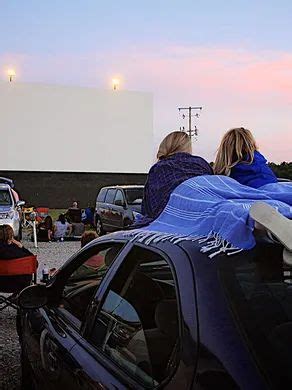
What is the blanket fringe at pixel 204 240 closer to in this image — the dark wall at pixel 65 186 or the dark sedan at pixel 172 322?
the dark sedan at pixel 172 322

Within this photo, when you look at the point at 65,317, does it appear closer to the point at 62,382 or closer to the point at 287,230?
the point at 62,382

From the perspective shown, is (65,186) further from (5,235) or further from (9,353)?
(9,353)

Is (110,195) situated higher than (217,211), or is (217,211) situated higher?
(217,211)

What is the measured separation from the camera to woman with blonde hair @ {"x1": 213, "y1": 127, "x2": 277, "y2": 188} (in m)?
4.25

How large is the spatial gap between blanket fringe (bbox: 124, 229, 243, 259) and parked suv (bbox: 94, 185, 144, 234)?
14.5m

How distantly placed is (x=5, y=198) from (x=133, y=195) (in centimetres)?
391

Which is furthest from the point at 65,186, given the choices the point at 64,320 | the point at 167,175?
the point at 64,320

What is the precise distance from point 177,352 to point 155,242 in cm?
58

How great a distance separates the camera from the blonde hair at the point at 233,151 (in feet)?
14.1

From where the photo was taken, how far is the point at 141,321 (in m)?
2.70

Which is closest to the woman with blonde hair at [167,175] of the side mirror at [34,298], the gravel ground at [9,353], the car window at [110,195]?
the side mirror at [34,298]

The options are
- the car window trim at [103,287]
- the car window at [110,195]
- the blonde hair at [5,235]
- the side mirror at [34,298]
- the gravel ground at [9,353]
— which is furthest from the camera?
the car window at [110,195]

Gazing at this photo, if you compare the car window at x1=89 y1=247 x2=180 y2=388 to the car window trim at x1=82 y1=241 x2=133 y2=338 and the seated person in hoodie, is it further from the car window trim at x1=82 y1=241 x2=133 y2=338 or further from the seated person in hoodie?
the seated person in hoodie

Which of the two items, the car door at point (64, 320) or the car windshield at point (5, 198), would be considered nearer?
the car door at point (64, 320)
